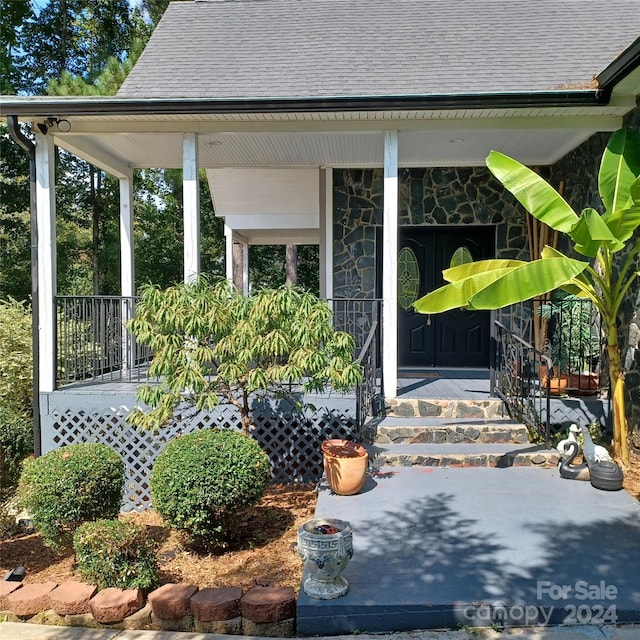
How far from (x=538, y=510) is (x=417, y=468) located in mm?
1281

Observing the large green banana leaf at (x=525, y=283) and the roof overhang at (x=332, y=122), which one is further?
the roof overhang at (x=332, y=122)

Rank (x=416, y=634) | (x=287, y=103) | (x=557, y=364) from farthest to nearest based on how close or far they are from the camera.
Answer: (x=557, y=364), (x=287, y=103), (x=416, y=634)

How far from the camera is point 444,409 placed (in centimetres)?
633

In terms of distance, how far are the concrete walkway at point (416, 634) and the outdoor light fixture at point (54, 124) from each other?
5159mm

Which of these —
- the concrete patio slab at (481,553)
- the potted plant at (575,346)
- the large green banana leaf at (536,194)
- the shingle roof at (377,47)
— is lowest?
A: the concrete patio slab at (481,553)

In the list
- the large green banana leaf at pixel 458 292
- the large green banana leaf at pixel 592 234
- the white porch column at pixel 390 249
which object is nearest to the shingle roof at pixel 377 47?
the white porch column at pixel 390 249

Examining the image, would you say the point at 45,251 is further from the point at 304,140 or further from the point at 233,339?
the point at 304,140

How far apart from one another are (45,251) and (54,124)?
1.45m

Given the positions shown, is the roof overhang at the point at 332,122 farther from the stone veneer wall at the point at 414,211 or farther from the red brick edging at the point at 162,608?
the red brick edging at the point at 162,608

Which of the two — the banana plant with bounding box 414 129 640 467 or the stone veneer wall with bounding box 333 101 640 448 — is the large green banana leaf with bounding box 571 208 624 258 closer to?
the banana plant with bounding box 414 129 640 467

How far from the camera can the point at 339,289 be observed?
8.91m

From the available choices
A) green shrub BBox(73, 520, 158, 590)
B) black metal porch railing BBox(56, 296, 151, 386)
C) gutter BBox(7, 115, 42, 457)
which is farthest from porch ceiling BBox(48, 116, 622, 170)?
green shrub BBox(73, 520, 158, 590)

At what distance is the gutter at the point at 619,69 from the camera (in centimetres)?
499

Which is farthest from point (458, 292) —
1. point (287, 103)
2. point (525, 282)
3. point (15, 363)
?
point (15, 363)
